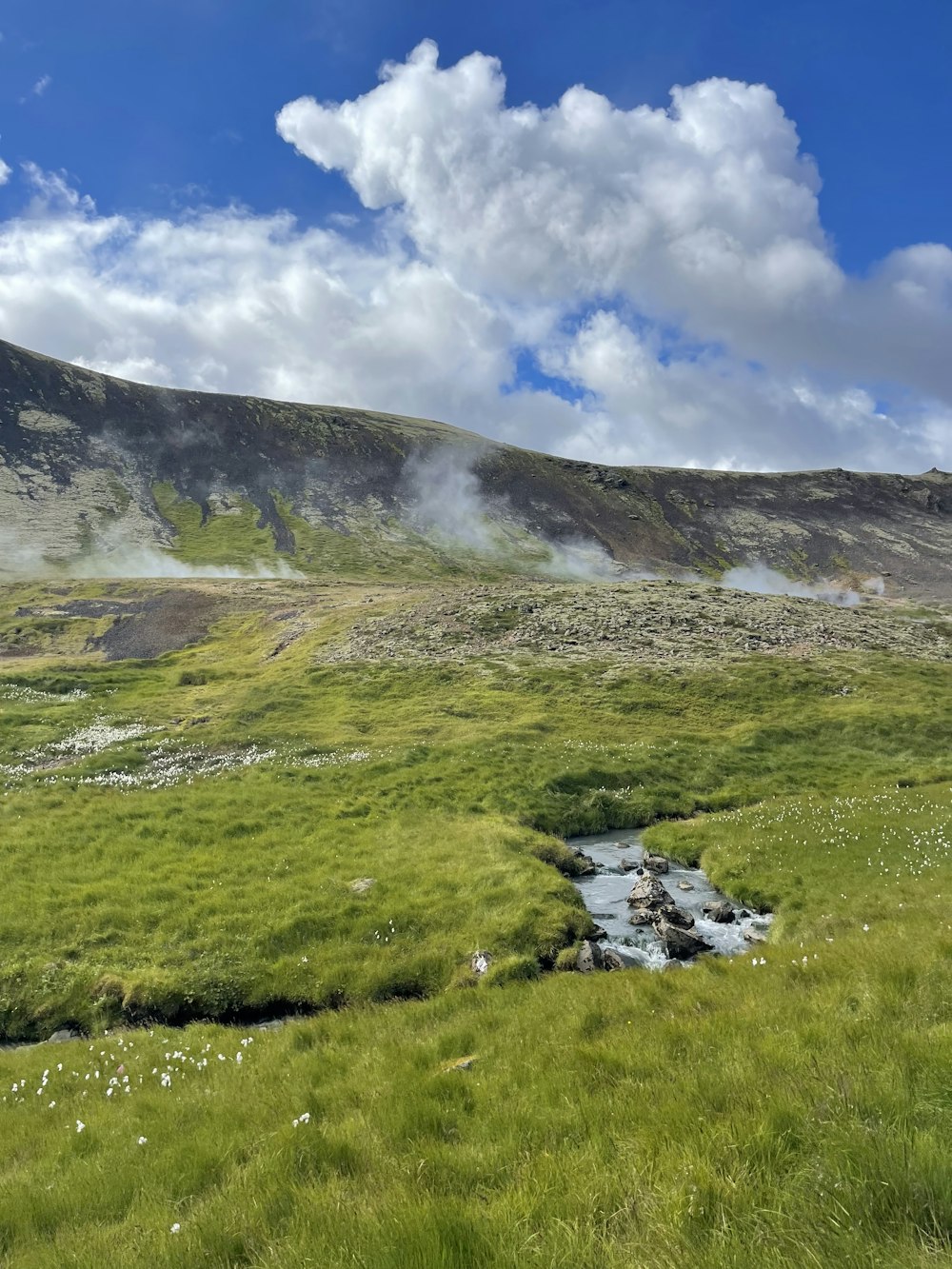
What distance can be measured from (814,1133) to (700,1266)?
1845 millimetres

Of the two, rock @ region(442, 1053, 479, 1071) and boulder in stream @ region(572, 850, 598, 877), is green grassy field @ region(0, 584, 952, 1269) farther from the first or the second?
boulder in stream @ region(572, 850, 598, 877)

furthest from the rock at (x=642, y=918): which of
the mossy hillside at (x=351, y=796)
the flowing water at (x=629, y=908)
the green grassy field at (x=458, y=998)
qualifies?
the green grassy field at (x=458, y=998)

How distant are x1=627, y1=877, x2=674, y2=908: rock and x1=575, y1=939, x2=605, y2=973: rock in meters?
4.13

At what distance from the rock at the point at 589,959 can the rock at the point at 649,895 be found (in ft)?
13.5

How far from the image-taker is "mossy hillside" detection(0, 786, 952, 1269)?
429 cm

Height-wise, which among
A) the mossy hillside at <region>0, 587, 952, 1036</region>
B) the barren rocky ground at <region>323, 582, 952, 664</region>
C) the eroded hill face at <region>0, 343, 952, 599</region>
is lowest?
the mossy hillside at <region>0, 587, 952, 1036</region>

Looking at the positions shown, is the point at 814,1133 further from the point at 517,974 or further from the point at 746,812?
the point at 746,812

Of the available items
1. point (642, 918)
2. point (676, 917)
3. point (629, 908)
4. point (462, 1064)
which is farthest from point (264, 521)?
point (462, 1064)

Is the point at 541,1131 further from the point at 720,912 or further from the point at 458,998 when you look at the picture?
the point at 720,912

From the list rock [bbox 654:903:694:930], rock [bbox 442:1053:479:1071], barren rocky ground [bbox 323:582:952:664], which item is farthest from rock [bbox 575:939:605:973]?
barren rocky ground [bbox 323:582:952:664]

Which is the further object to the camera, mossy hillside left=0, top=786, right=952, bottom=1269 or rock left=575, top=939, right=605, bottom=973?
rock left=575, top=939, right=605, bottom=973

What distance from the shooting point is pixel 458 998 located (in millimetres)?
12391

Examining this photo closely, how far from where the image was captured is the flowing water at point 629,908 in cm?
1780

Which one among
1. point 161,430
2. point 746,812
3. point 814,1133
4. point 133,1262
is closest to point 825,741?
point 746,812
